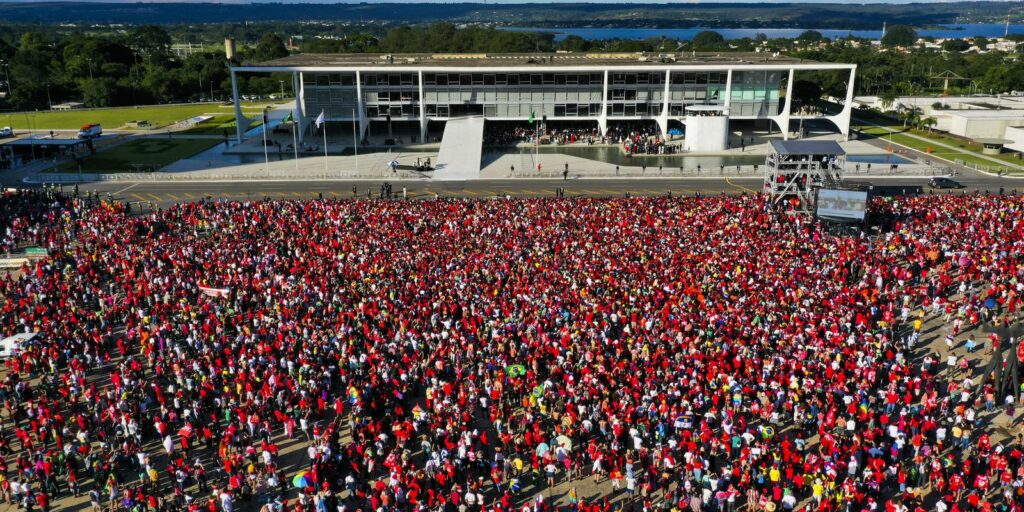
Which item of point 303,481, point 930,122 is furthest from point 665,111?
point 303,481

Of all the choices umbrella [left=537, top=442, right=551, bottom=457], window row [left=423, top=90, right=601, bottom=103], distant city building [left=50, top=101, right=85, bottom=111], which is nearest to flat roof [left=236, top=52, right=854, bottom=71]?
window row [left=423, top=90, right=601, bottom=103]

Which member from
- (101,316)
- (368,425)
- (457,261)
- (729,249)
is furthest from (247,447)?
(729,249)

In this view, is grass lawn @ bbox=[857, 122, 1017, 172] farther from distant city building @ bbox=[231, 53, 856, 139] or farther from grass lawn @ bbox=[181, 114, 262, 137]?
grass lawn @ bbox=[181, 114, 262, 137]

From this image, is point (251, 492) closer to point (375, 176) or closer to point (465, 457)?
point (465, 457)

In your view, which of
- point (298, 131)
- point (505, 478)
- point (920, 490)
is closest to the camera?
point (920, 490)

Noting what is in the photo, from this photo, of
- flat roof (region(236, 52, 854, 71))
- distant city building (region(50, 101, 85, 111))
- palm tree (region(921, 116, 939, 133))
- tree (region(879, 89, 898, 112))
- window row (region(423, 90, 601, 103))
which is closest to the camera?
flat roof (region(236, 52, 854, 71))

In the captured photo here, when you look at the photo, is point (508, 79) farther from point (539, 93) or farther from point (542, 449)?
point (542, 449)

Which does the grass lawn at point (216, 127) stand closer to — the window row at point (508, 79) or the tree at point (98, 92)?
the window row at point (508, 79)
